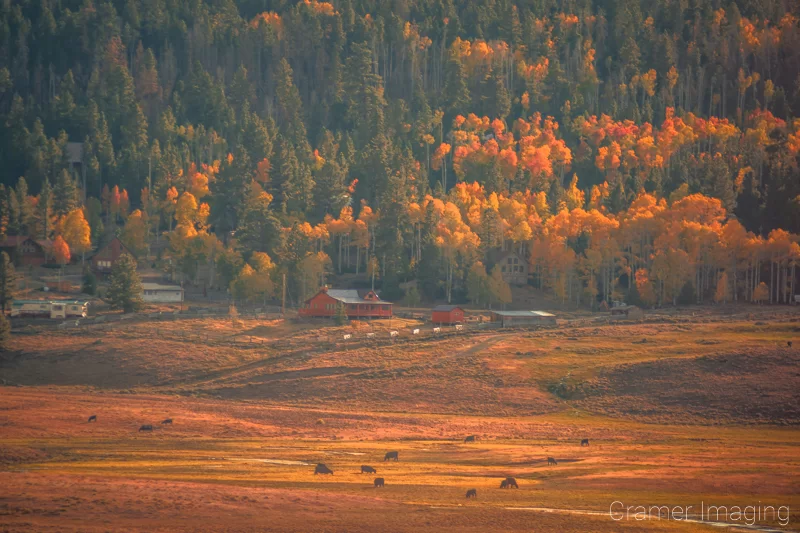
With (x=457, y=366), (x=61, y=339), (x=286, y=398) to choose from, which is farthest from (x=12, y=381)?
(x=457, y=366)

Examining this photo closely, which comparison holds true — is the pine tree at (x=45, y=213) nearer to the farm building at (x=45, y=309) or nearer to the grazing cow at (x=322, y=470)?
the farm building at (x=45, y=309)

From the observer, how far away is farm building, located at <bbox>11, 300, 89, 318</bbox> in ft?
404

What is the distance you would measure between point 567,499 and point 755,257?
310 feet

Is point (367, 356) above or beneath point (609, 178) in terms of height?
beneath

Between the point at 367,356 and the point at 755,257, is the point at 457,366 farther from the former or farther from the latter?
the point at 755,257

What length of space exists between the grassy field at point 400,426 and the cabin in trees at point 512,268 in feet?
99.3

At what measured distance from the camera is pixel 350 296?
5226 inches

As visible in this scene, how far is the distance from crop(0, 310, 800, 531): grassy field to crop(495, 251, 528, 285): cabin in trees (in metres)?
30.3

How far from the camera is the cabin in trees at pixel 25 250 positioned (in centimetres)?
15200

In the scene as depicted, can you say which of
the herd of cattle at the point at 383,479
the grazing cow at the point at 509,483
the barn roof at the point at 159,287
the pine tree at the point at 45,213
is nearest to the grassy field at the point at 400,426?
the herd of cattle at the point at 383,479

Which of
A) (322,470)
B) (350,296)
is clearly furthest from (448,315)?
(322,470)

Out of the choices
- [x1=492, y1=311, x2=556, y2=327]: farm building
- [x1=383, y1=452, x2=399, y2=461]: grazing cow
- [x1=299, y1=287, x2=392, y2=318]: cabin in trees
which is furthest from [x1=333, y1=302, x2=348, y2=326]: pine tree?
[x1=383, y1=452, x2=399, y2=461]: grazing cow

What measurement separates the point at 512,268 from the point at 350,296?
101ft

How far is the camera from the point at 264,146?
182 metres
